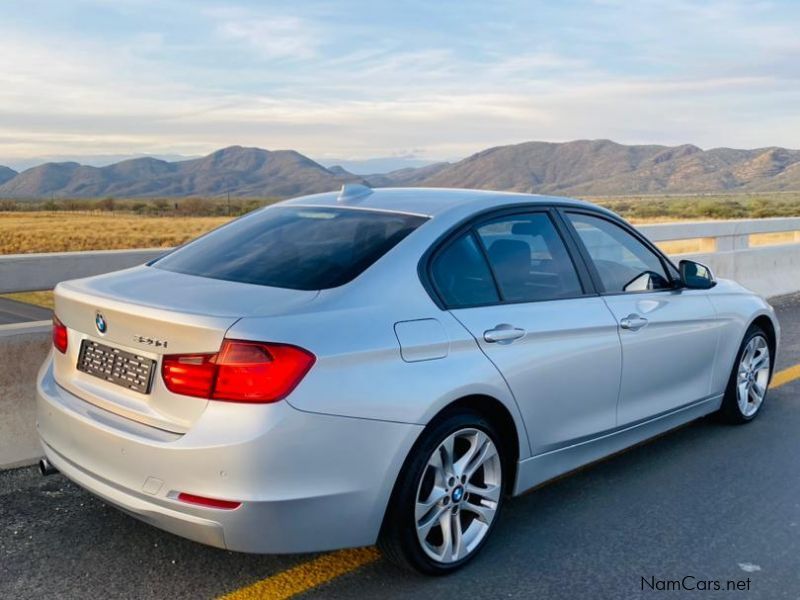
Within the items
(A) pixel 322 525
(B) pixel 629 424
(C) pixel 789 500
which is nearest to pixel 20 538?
(A) pixel 322 525

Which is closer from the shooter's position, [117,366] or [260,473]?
[260,473]

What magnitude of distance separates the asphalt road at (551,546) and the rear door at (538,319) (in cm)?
43

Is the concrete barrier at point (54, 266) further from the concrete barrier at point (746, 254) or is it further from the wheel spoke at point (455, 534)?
the concrete barrier at point (746, 254)

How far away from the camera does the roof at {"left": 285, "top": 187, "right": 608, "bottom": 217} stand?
4.10 metres

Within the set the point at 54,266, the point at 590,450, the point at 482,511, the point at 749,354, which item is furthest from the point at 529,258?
the point at 54,266

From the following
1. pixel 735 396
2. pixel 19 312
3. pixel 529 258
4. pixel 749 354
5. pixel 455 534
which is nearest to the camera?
pixel 455 534

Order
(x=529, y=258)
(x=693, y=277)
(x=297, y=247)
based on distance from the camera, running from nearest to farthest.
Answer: (x=297, y=247) < (x=529, y=258) < (x=693, y=277)

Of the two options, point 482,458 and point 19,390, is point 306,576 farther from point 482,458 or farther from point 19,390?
point 19,390

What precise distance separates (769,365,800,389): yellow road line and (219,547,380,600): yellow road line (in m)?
4.30

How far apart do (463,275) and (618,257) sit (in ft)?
4.72

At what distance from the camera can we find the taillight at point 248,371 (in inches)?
119

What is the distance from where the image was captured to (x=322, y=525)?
313 centimetres

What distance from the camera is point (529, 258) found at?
4230mm

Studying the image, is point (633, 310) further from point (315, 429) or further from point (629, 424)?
point (315, 429)
